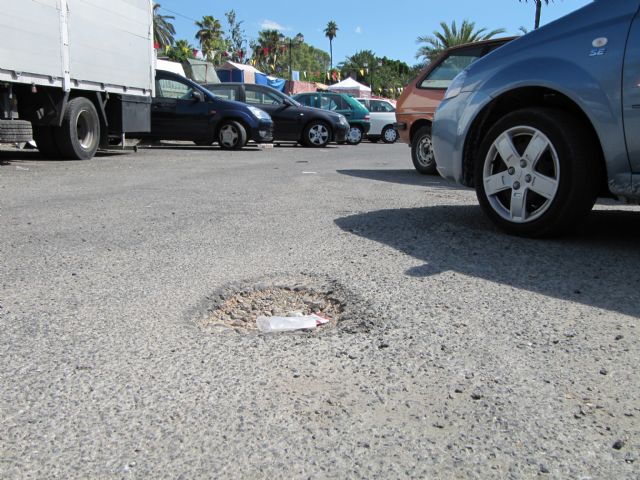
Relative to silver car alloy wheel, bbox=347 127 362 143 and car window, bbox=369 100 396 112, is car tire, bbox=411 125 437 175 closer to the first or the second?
silver car alloy wheel, bbox=347 127 362 143

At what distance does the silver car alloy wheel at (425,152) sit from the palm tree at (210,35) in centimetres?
7394

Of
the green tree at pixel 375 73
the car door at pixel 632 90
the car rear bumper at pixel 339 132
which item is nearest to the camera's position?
the car door at pixel 632 90

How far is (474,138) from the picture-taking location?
470 cm

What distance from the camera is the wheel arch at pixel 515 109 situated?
3.99 m

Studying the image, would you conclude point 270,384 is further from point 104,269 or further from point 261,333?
point 104,269

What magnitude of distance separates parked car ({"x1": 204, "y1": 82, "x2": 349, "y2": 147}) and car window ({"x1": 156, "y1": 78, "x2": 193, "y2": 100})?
1.96m

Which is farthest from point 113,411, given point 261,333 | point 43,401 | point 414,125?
point 414,125

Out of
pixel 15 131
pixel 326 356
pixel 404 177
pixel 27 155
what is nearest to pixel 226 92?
pixel 27 155

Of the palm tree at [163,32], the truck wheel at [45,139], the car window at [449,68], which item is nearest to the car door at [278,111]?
the truck wheel at [45,139]

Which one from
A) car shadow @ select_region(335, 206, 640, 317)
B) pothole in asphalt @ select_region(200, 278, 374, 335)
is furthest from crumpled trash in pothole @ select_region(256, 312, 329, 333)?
car shadow @ select_region(335, 206, 640, 317)

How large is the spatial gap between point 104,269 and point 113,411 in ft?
5.60

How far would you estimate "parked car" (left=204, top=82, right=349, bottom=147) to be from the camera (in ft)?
54.0

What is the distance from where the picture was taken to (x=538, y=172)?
4.06 metres

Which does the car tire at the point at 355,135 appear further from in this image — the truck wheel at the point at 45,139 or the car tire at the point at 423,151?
the truck wheel at the point at 45,139
